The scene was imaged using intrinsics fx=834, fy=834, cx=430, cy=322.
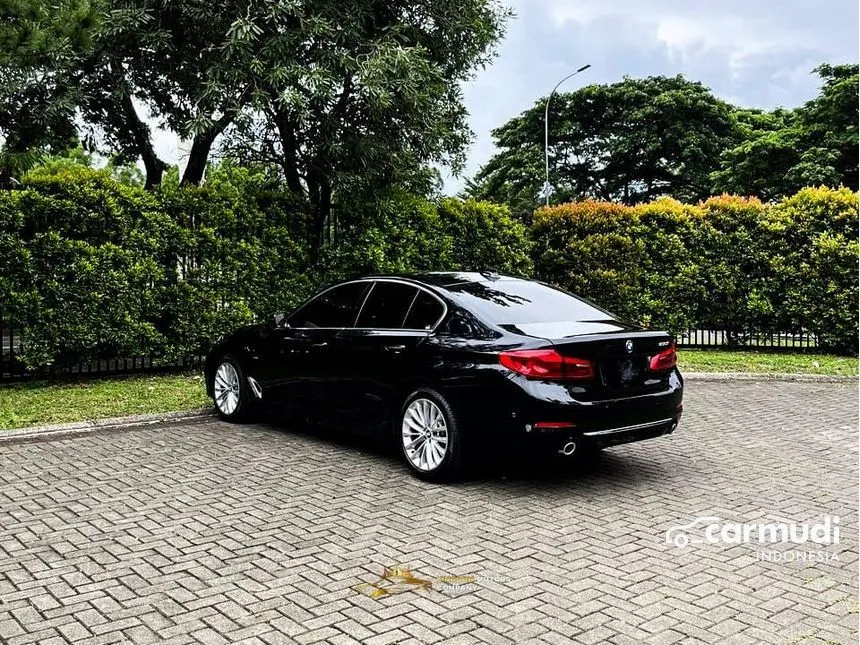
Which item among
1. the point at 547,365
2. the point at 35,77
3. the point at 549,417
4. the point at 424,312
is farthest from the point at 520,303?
the point at 35,77

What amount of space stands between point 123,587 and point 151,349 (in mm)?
8059

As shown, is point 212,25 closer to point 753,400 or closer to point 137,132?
point 137,132

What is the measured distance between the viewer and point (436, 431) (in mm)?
6406

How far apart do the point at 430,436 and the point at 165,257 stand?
7072 millimetres

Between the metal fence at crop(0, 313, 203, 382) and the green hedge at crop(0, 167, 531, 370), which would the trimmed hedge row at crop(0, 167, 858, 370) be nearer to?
the green hedge at crop(0, 167, 531, 370)

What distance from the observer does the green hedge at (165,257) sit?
10.9 m

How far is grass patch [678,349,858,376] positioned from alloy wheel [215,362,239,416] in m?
7.53

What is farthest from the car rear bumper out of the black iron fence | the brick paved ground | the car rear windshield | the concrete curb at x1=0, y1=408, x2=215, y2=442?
the black iron fence

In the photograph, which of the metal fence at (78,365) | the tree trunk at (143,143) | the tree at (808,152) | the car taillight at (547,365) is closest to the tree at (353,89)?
the tree trunk at (143,143)

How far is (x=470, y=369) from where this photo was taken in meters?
6.19

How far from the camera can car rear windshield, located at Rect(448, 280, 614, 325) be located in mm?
6598

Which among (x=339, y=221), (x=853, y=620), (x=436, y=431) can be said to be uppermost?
(x=339, y=221)

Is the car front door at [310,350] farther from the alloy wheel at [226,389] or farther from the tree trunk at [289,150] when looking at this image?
the tree trunk at [289,150]

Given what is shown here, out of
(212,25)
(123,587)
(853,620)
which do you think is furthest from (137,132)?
(853,620)
